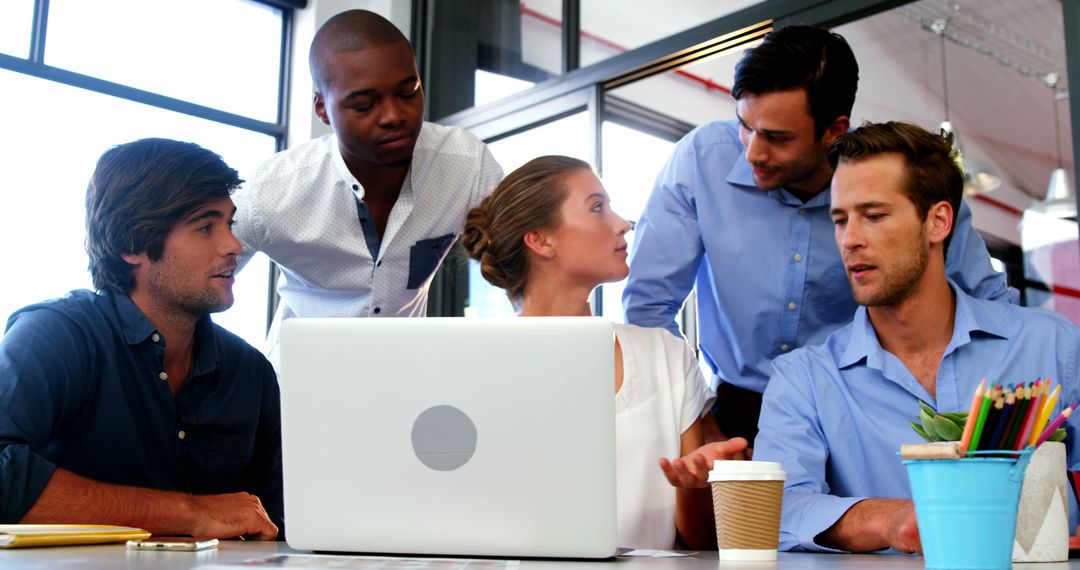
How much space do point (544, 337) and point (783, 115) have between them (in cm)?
123

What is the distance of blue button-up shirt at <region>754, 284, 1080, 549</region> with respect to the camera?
1718mm

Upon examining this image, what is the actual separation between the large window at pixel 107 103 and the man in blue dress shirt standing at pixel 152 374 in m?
1.51

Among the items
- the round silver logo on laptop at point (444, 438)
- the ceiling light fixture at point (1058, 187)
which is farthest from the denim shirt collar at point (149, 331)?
the ceiling light fixture at point (1058, 187)

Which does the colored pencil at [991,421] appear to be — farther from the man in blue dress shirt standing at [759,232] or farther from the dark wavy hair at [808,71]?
the dark wavy hair at [808,71]

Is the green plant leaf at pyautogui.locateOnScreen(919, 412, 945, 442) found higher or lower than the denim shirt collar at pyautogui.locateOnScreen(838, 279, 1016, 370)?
lower

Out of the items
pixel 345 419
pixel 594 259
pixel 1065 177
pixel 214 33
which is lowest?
pixel 345 419

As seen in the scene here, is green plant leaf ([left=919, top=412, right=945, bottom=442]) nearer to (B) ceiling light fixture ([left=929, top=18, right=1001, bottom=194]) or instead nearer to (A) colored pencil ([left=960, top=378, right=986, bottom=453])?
(A) colored pencil ([left=960, top=378, right=986, bottom=453])

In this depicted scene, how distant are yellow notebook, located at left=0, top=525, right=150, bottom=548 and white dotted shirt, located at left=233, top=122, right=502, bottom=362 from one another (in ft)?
4.39

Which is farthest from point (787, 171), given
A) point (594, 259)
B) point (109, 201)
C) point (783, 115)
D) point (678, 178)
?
point (109, 201)

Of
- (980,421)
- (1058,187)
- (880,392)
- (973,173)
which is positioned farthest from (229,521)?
(973,173)

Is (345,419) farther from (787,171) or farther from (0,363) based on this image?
(787,171)

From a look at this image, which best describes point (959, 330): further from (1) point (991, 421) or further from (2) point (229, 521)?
(2) point (229, 521)

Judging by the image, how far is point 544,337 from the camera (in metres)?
1.12

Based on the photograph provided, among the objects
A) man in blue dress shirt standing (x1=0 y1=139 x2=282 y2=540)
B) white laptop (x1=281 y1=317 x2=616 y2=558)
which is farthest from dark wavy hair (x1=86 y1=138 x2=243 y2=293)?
white laptop (x1=281 y1=317 x2=616 y2=558)
